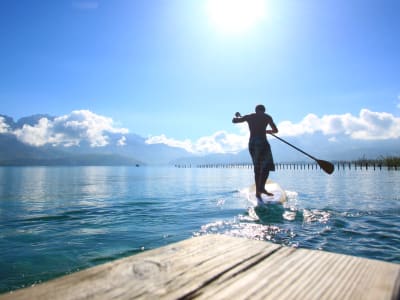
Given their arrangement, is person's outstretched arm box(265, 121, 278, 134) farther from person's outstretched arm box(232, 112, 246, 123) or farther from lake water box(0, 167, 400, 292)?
lake water box(0, 167, 400, 292)

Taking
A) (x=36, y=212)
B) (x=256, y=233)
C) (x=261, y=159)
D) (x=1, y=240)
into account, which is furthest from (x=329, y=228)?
(x=36, y=212)

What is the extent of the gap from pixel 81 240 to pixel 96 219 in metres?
2.66

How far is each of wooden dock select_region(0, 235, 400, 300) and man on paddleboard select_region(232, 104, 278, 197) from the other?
9.53m

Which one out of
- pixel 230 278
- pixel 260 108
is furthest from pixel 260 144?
pixel 230 278

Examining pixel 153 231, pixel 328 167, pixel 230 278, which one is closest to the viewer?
pixel 230 278

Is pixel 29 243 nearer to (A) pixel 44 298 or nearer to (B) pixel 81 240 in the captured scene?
(B) pixel 81 240

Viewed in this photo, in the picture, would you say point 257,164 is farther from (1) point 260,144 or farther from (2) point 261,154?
(1) point 260,144

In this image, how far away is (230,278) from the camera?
4.50 ft

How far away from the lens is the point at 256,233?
5922mm

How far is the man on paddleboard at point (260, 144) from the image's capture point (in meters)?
11.1

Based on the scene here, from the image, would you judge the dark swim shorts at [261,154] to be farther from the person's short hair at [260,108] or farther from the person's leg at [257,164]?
the person's short hair at [260,108]

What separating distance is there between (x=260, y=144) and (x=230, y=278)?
1015cm

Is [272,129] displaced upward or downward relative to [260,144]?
upward

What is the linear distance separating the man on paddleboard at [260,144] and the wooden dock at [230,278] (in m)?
9.53
